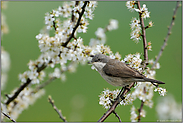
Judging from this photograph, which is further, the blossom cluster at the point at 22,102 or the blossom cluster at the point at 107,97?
the blossom cluster at the point at 22,102

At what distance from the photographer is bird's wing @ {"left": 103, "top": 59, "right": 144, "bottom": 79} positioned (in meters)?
2.33

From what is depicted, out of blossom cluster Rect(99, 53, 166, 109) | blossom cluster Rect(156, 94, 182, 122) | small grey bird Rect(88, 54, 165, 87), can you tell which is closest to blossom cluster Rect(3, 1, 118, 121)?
small grey bird Rect(88, 54, 165, 87)

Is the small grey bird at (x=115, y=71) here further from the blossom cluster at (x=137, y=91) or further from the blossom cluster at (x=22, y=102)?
the blossom cluster at (x=22, y=102)

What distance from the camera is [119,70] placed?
245cm

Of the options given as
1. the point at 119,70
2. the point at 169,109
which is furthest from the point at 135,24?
the point at 169,109

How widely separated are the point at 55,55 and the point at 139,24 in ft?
3.86

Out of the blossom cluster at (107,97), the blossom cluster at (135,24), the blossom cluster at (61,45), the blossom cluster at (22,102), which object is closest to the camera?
the blossom cluster at (107,97)

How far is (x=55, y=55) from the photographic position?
2.55 meters

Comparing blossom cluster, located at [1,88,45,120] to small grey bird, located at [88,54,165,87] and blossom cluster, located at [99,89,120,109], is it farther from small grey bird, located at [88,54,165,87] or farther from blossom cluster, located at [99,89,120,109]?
blossom cluster, located at [99,89,120,109]

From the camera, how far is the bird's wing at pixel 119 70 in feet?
7.65

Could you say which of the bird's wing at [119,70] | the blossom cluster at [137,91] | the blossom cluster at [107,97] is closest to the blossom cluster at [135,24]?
the blossom cluster at [137,91]

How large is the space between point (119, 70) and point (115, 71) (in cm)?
6

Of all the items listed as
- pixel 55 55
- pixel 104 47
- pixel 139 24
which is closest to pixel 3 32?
pixel 55 55

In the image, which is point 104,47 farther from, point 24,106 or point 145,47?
point 24,106
